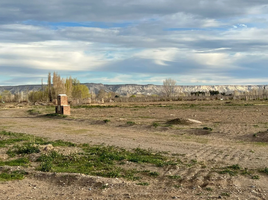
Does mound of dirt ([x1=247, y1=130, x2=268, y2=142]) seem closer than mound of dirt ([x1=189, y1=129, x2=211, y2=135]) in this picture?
Yes

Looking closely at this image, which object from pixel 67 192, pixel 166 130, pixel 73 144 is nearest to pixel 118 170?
pixel 67 192

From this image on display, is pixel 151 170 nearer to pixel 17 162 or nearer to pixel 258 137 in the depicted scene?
pixel 17 162

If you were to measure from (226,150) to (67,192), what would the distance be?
6397 mm

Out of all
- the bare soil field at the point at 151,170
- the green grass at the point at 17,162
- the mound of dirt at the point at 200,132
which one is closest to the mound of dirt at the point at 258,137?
the bare soil field at the point at 151,170

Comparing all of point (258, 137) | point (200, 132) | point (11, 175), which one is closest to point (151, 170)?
point (11, 175)

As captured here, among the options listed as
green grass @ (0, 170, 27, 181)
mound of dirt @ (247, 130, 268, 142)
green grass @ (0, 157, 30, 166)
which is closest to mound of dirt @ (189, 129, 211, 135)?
mound of dirt @ (247, 130, 268, 142)

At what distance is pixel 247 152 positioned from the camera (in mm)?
10375

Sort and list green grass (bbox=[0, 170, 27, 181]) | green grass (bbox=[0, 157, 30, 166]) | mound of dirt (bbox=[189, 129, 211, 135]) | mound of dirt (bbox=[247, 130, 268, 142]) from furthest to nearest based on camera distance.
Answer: mound of dirt (bbox=[189, 129, 211, 135]) < mound of dirt (bbox=[247, 130, 268, 142]) < green grass (bbox=[0, 157, 30, 166]) < green grass (bbox=[0, 170, 27, 181])

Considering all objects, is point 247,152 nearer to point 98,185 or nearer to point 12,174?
point 98,185

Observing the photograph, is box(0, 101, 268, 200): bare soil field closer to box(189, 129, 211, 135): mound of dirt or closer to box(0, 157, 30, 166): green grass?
box(0, 157, 30, 166): green grass

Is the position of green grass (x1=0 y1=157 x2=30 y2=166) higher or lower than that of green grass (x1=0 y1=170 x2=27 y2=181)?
higher

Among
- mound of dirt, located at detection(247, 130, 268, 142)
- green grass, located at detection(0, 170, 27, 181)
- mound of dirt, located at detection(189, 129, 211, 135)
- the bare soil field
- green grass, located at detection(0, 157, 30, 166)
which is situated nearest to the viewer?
the bare soil field

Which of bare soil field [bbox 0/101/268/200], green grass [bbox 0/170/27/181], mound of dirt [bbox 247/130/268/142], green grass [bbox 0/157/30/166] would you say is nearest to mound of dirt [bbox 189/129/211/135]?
bare soil field [bbox 0/101/268/200]

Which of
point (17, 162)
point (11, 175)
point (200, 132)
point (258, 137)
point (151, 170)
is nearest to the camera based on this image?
point (11, 175)
